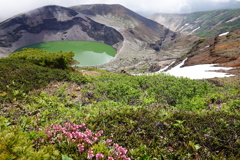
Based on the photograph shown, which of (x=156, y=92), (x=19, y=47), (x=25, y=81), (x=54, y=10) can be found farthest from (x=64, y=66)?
(x=54, y=10)

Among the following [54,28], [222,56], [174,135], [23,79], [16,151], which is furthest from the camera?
[54,28]

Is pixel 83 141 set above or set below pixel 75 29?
above

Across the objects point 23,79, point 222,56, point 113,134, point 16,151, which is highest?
point 16,151

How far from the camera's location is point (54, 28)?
166875 mm

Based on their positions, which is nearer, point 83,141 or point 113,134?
point 83,141

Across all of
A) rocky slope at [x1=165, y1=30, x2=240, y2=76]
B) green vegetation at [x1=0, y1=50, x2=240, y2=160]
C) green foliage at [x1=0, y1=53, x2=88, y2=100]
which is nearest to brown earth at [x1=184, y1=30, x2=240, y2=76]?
rocky slope at [x1=165, y1=30, x2=240, y2=76]

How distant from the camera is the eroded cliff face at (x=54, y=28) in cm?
14038

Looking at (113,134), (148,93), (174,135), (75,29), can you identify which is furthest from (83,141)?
(75,29)

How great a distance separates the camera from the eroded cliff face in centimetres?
14038

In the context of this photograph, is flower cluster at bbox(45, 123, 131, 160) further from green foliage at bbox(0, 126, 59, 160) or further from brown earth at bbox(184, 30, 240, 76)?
brown earth at bbox(184, 30, 240, 76)

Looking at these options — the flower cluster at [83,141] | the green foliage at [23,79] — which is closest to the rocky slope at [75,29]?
the green foliage at [23,79]

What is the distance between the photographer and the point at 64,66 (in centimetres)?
1783

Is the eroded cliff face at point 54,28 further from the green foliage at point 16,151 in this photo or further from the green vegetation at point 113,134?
the green foliage at point 16,151

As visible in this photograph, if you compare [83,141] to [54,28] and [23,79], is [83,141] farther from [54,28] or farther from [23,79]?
[54,28]
